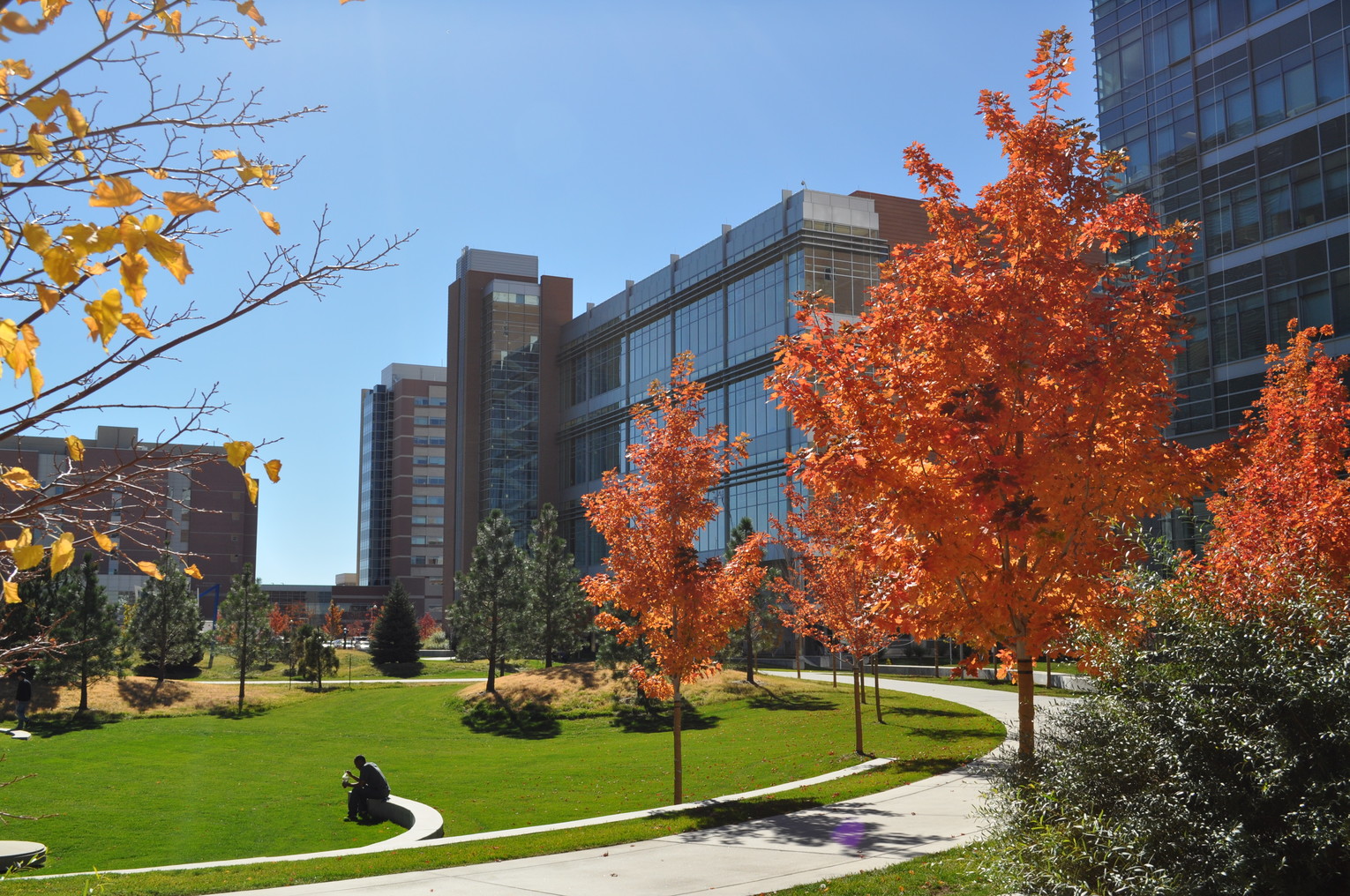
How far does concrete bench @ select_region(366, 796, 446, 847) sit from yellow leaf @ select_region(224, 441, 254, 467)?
11962 millimetres

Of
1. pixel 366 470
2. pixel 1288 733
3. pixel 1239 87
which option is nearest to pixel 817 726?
pixel 1288 733

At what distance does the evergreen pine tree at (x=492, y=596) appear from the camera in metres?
45.9

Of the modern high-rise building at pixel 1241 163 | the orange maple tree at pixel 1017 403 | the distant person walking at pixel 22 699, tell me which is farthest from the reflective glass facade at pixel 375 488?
the orange maple tree at pixel 1017 403

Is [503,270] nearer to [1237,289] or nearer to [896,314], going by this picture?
[1237,289]

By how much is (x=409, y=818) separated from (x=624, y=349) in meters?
61.8

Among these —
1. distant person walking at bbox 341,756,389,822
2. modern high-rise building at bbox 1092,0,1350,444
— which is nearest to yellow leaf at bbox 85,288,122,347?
distant person walking at bbox 341,756,389,822

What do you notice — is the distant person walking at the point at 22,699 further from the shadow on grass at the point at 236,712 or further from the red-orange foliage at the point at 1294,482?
the red-orange foliage at the point at 1294,482

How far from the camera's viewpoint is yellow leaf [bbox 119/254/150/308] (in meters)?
2.57

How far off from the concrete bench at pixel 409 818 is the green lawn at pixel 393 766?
19.5 inches

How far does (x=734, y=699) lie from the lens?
36.8 m

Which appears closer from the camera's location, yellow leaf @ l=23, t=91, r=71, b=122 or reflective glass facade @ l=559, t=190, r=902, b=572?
yellow leaf @ l=23, t=91, r=71, b=122

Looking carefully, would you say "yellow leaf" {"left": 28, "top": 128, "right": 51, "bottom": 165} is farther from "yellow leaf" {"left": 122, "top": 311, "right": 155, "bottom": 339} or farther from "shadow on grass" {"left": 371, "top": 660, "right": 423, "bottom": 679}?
"shadow on grass" {"left": 371, "top": 660, "right": 423, "bottom": 679}

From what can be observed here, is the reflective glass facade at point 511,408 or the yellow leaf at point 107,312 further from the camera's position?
the reflective glass facade at point 511,408

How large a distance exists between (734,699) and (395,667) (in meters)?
30.1
